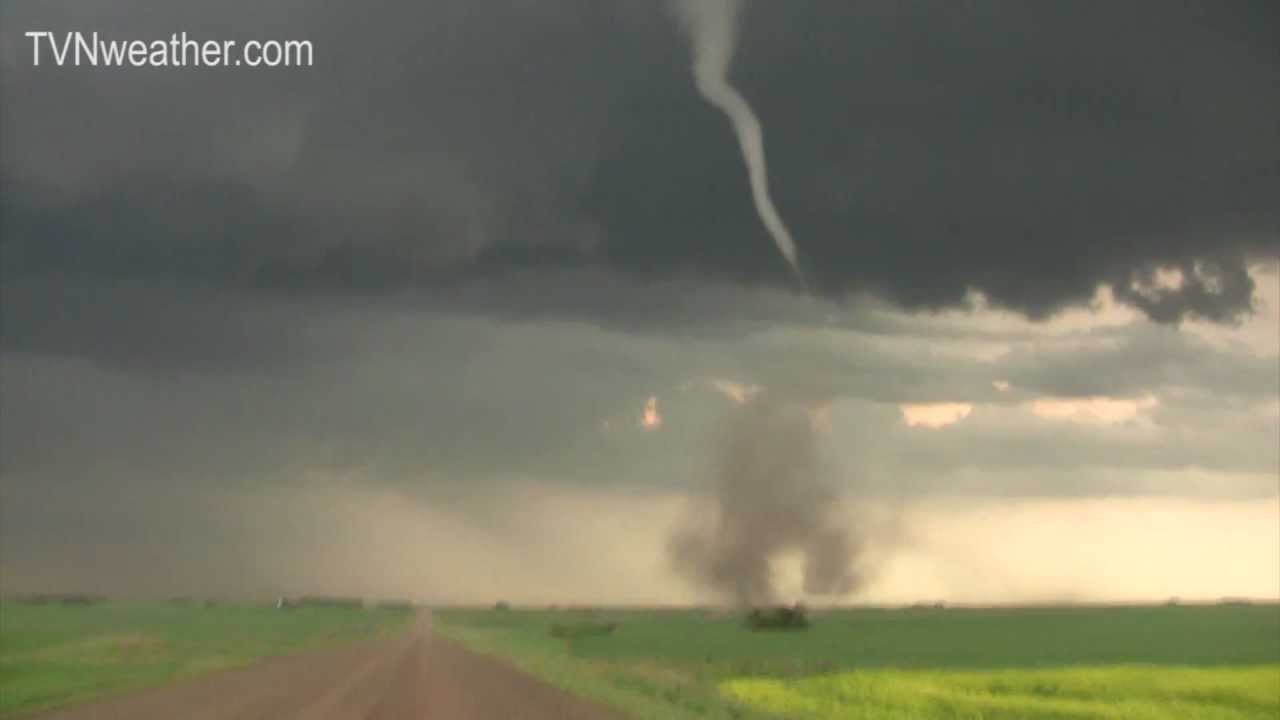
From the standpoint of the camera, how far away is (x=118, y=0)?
10.7 m

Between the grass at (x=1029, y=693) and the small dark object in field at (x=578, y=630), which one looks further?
the small dark object in field at (x=578, y=630)

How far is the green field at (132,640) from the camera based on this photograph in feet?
35.2

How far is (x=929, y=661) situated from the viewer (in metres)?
11.4

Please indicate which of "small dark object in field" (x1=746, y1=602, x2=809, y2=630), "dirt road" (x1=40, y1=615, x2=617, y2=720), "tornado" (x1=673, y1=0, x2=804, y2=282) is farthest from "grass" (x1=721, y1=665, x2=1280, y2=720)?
"tornado" (x1=673, y1=0, x2=804, y2=282)

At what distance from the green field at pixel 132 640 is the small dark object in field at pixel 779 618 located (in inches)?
127

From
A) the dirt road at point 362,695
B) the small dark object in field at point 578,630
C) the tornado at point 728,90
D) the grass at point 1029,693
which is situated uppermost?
the tornado at point 728,90

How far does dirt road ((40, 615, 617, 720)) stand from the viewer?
31.6 feet

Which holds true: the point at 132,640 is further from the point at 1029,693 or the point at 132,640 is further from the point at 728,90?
the point at 1029,693

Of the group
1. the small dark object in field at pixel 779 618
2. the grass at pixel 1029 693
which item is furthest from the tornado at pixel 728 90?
the grass at pixel 1029 693

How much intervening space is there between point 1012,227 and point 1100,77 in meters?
1.50

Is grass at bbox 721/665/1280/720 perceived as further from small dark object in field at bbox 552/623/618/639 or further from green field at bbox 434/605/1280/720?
small dark object in field at bbox 552/623/618/639

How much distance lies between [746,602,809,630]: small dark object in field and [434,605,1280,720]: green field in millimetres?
71

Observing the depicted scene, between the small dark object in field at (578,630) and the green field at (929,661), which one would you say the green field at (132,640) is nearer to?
the small dark object in field at (578,630)

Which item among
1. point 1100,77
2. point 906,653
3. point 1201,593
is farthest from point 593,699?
point 1100,77
